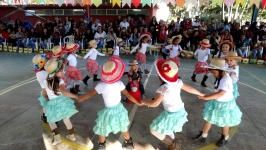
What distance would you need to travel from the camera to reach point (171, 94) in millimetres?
3084

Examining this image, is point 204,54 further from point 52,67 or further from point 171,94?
point 52,67

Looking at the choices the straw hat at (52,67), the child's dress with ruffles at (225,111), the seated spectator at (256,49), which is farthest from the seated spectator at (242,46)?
the straw hat at (52,67)

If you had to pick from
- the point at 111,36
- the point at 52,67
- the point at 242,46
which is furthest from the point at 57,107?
the point at 242,46

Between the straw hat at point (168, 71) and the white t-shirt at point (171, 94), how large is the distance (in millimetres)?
93

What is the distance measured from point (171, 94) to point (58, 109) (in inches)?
71.7

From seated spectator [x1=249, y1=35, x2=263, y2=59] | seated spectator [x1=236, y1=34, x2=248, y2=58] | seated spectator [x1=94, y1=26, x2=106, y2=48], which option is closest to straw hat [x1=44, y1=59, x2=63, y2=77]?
seated spectator [x1=94, y1=26, x2=106, y2=48]

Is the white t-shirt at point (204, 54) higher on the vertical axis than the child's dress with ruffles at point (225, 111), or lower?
higher

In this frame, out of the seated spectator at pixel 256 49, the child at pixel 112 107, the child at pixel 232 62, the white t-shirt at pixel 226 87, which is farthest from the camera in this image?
the seated spectator at pixel 256 49

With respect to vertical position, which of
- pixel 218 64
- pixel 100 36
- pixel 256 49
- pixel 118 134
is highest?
pixel 100 36

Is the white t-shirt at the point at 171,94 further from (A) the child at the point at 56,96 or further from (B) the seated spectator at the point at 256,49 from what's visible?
(B) the seated spectator at the point at 256,49

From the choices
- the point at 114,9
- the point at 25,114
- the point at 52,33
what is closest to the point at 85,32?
the point at 52,33

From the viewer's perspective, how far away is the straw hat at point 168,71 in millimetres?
2924

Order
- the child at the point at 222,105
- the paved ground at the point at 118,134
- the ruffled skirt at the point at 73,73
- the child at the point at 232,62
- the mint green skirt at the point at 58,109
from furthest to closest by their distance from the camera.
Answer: the ruffled skirt at the point at 73,73
the child at the point at 232,62
the paved ground at the point at 118,134
the mint green skirt at the point at 58,109
the child at the point at 222,105

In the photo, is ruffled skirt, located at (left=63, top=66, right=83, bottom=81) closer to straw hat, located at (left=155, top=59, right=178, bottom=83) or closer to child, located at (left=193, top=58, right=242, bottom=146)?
straw hat, located at (left=155, top=59, right=178, bottom=83)
